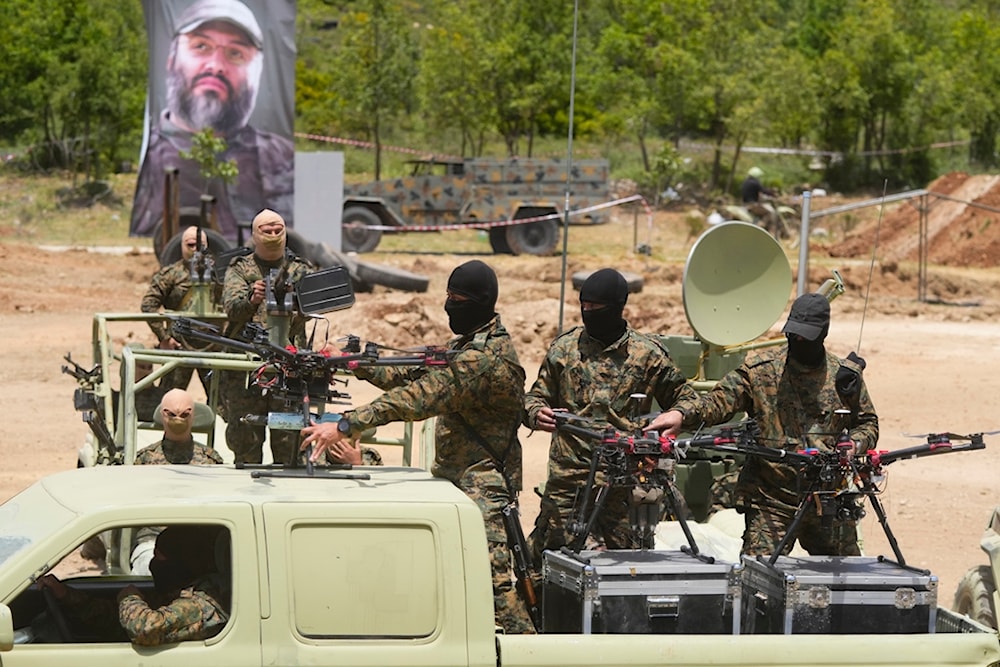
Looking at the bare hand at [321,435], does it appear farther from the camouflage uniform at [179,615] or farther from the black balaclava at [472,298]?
the black balaclava at [472,298]

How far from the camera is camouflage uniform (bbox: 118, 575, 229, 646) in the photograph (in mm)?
4613

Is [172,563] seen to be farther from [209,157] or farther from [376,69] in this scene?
[376,69]

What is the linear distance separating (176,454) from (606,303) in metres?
2.47

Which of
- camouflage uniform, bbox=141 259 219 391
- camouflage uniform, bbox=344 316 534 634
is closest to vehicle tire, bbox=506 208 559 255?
camouflage uniform, bbox=141 259 219 391

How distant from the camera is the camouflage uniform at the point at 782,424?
6.28 metres

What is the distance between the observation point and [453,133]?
41.3 metres

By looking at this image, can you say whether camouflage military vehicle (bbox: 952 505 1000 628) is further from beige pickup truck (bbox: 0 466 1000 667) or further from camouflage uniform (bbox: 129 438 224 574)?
camouflage uniform (bbox: 129 438 224 574)

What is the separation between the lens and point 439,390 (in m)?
5.83

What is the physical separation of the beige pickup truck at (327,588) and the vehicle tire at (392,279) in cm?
1811

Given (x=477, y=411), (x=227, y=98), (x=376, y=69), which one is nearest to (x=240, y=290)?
(x=477, y=411)

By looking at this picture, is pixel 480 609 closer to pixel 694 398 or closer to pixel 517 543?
pixel 517 543

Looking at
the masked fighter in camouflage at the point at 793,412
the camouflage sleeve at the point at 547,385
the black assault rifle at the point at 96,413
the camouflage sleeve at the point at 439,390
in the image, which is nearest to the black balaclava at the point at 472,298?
the camouflage sleeve at the point at 439,390

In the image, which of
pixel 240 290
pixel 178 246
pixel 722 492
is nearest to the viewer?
pixel 240 290

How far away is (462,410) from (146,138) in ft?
90.9
